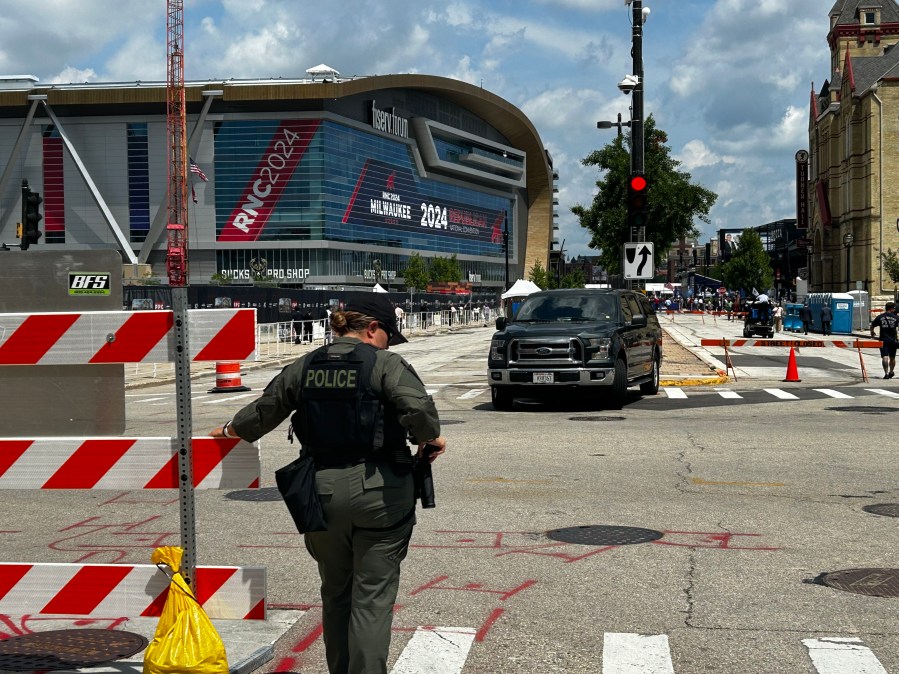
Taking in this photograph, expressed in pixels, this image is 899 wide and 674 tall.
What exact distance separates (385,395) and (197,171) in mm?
116107

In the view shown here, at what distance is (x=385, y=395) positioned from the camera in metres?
4.32

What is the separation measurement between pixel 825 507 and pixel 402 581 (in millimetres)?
4051

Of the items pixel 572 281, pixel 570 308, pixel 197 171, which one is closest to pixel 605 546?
pixel 570 308

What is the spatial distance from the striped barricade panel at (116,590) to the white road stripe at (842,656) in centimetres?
257

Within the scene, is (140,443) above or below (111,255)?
below

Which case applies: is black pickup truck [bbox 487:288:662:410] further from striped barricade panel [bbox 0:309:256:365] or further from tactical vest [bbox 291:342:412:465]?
tactical vest [bbox 291:342:412:465]

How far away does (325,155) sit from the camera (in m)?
123

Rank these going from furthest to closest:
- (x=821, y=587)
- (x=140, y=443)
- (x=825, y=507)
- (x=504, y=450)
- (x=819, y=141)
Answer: (x=819, y=141)
(x=504, y=450)
(x=825, y=507)
(x=821, y=587)
(x=140, y=443)

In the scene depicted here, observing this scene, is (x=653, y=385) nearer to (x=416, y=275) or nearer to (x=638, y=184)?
(x=638, y=184)

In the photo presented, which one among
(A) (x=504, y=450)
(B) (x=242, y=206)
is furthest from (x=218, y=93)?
(A) (x=504, y=450)

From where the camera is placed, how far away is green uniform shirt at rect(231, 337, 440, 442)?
14.1 ft

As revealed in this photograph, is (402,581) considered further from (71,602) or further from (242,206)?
(242,206)

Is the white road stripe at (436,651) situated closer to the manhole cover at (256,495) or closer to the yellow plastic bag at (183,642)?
the yellow plastic bag at (183,642)

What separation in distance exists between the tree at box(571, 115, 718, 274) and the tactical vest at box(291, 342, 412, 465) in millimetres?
38761
